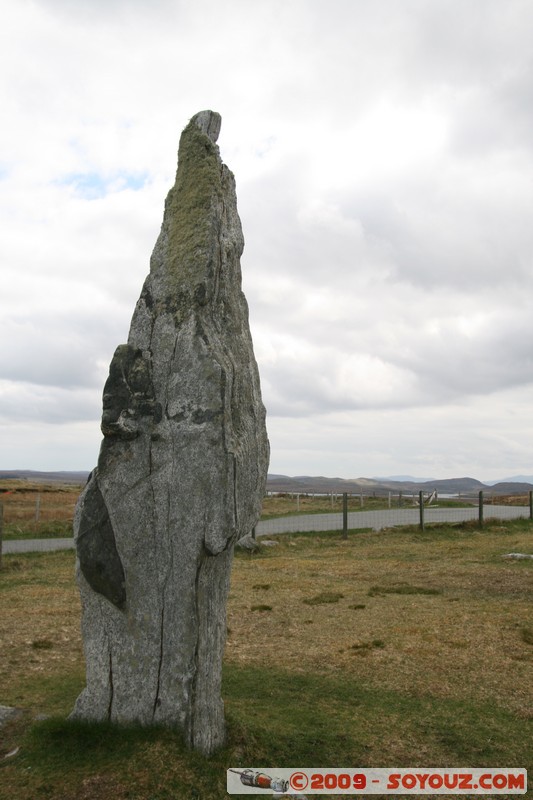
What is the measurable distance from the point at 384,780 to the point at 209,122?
21.7 ft

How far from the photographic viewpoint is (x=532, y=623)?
36.1 ft

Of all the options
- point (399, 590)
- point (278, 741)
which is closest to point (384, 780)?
point (278, 741)

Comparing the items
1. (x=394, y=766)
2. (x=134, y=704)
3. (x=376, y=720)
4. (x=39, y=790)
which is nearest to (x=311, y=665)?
(x=376, y=720)

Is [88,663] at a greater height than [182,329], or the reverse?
[182,329]

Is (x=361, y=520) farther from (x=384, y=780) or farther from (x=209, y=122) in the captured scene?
(x=209, y=122)

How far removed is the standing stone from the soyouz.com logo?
600 mm

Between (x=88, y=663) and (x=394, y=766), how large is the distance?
2.94m

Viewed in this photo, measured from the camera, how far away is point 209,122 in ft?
23.5

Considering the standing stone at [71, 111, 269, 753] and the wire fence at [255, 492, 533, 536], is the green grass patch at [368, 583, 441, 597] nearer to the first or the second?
the standing stone at [71, 111, 269, 753]

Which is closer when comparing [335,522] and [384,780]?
[384,780]

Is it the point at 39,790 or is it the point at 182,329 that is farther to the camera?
the point at 182,329

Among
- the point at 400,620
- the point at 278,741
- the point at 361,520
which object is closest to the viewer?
the point at 278,741

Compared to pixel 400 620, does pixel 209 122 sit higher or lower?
higher

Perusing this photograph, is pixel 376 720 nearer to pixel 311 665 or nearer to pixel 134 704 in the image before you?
pixel 311 665
